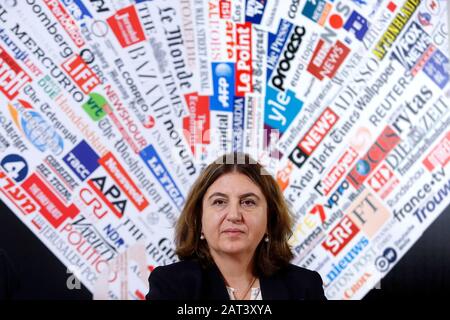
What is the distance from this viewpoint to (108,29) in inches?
77.2

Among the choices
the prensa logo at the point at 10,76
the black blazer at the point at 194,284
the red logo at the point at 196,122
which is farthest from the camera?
the red logo at the point at 196,122

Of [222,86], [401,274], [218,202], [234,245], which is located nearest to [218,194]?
[218,202]

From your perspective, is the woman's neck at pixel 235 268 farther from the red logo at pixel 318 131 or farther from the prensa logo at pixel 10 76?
the prensa logo at pixel 10 76

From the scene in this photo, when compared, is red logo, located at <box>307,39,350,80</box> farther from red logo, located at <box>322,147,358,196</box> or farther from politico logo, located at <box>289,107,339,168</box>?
red logo, located at <box>322,147,358,196</box>

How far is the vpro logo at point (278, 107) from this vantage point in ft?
6.73

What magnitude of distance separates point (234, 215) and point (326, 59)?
757mm

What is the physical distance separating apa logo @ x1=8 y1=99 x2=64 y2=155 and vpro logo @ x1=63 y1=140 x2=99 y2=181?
4 cm

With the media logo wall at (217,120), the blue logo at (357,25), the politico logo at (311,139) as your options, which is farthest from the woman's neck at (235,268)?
the blue logo at (357,25)

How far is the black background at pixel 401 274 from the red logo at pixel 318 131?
0.53m

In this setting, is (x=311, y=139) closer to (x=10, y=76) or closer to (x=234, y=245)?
(x=234, y=245)

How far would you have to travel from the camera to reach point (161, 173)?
1.99 meters

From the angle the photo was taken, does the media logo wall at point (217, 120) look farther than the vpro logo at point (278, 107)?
No

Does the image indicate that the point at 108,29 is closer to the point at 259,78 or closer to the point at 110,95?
the point at 110,95

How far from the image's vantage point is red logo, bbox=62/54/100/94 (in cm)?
193
